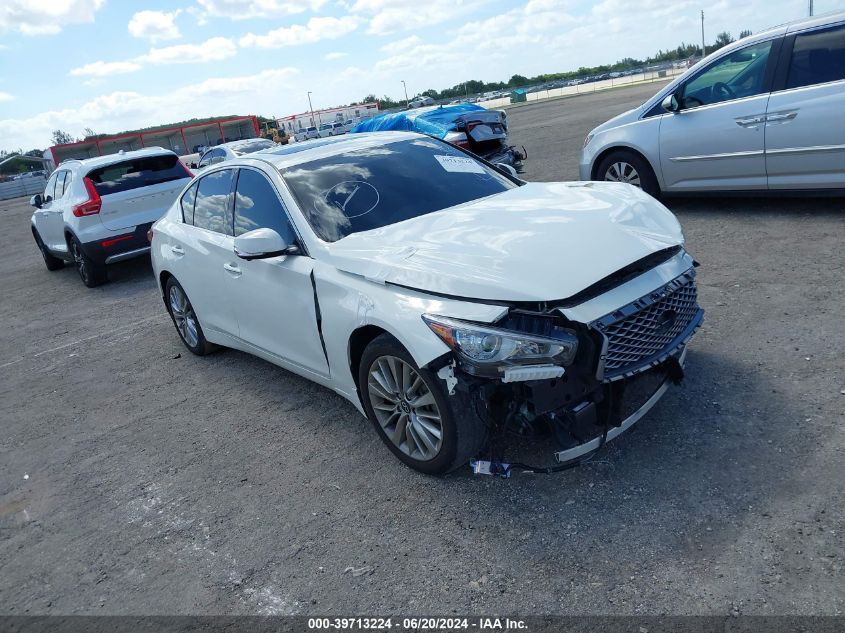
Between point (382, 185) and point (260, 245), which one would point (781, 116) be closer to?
point (382, 185)

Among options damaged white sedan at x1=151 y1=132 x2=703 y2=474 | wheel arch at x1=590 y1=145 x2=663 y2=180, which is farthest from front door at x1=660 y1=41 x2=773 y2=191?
damaged white sedan at x1=151 y1=132 x2=703 y2=474

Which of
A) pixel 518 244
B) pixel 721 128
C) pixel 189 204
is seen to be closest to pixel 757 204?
pixel 721 128

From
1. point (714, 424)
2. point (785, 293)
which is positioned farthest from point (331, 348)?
point (785, 293)

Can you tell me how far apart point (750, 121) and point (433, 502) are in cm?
566

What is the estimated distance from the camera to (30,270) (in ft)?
43.9

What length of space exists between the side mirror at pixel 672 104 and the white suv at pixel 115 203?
6.63m

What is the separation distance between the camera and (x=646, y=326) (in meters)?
3.27

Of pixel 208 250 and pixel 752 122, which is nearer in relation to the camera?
pixel 208 250

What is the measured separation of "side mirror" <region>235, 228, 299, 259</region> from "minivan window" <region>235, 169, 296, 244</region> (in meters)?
0.17

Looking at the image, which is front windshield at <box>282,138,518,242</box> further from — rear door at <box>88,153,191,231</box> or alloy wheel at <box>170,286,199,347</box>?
rear door at <box>88,153,191,231</box>

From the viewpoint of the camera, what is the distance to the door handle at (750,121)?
22.8ft

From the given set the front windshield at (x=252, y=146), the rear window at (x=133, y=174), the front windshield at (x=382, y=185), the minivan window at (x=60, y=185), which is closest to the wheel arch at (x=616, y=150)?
the front windshield at (x=382, y=185)

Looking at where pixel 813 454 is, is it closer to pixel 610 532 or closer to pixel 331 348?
pixel 610 532

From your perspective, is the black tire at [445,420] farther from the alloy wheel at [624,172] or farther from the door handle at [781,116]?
the alloy wheel at [624,172]
